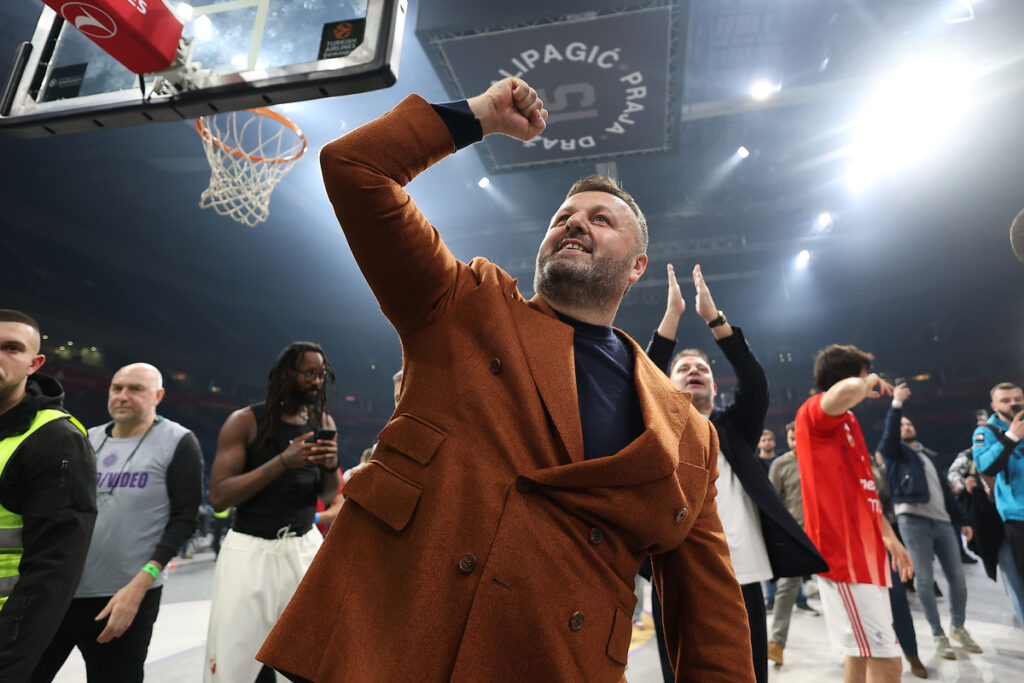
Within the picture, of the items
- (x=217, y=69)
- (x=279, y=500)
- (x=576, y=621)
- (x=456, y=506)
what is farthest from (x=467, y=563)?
(x=217, y=69)

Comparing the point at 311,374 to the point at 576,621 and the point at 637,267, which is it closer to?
the point at 637,267

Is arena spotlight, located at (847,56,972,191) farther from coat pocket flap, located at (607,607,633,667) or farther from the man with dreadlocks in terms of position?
coat pocket flap, located at (607,607,633,667)

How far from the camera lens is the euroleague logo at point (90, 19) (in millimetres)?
2357

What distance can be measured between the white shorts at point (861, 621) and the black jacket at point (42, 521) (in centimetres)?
308

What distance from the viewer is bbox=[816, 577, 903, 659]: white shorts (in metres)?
2.47

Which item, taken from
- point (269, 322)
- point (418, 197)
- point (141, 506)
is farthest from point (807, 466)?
point (269, 322)

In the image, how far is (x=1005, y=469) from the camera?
346 cm

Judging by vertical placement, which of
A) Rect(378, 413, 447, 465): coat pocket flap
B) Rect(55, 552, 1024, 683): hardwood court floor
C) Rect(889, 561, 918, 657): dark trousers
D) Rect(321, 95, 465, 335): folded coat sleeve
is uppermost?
Rect(321, 95, 465, 335): folded coat sleeve

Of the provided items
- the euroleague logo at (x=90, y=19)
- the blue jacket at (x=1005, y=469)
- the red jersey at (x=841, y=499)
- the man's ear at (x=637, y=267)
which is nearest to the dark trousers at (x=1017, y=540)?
the blue jacket at (x=1005, y=469)

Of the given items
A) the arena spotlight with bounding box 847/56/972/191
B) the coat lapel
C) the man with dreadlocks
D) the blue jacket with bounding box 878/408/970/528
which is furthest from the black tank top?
the arena spotlight with bounding box 847/56/972/191

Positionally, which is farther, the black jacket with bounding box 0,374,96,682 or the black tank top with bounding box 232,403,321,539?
the black tank top with bounding box 232,403,321,539

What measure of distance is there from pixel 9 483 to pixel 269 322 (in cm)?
1825

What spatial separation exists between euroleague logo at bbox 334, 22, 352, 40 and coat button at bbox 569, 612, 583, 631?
9.68 feet

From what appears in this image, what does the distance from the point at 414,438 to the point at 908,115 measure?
12700 mm
